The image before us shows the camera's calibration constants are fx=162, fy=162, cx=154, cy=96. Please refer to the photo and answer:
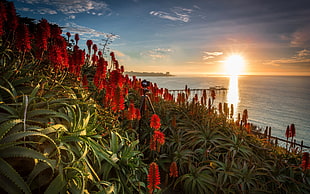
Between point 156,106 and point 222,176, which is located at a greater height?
point 156,106

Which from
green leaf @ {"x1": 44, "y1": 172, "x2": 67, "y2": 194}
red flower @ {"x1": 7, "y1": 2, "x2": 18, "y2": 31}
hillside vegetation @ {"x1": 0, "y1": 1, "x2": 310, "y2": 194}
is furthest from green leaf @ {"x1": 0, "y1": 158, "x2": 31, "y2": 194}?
red flower @ {"x1": 7, "y1": 2, "x2": 18, "y2": 31}

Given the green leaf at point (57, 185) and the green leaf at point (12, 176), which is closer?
the green leaf at point (12, 176)

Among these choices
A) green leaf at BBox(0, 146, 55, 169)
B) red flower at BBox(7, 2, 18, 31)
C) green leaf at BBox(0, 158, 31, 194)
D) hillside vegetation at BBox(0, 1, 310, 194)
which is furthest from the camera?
red flower at BBox(7, 2, 18, 31)

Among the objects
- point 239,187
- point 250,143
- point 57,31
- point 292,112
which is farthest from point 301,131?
point 57,31

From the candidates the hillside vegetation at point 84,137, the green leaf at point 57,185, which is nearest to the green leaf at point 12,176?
the hillside vegetation at point 84,137

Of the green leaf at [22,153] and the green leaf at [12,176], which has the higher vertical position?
the green leaf at [22,153]

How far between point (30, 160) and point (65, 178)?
0.31 m

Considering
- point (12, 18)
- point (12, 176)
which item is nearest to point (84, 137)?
point (12, 176)

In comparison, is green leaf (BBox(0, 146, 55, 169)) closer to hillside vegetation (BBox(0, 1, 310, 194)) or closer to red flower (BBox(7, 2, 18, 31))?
hillside vegetation (BBox(0, 1, 310, 194))

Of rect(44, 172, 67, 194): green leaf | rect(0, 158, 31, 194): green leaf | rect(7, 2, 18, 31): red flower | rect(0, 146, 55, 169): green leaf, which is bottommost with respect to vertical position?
rect(44, 172, 67, 194): green leaf

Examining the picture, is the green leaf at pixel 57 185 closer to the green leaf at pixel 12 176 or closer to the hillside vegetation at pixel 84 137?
the hillside vegetation at pixel 84 137

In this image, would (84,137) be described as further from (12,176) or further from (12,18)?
(12,18)

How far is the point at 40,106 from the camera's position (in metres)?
1.69

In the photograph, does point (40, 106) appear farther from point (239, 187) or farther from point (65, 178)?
point (239, 187)
